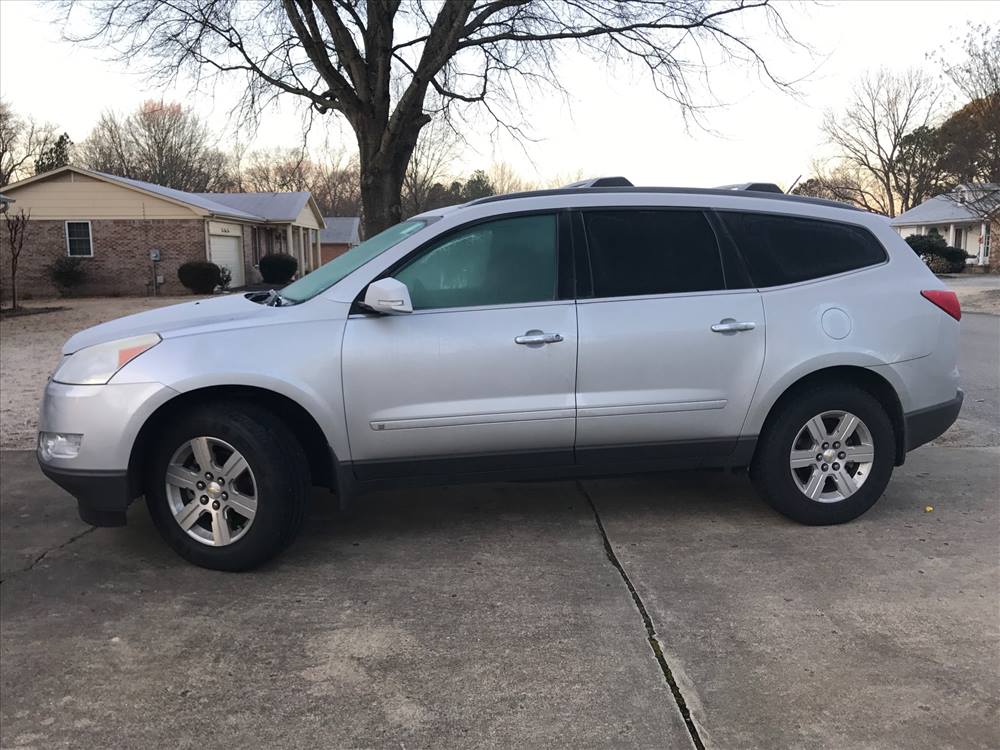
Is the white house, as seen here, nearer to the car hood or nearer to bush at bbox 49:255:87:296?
bush at bbox 49:255:87:296

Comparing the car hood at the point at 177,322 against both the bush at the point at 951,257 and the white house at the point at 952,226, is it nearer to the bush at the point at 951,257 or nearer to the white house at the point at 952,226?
the white house at the point at 952,226

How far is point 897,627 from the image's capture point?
3.48 meters

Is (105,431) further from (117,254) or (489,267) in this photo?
(117,254)

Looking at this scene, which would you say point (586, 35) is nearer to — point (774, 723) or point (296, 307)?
point (296, 307)

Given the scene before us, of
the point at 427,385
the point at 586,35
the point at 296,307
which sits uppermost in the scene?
the point at 586,35

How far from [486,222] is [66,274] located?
2902cm

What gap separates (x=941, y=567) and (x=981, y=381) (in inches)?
253

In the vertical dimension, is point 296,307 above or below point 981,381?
above

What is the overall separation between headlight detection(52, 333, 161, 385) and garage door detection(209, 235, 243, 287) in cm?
2841

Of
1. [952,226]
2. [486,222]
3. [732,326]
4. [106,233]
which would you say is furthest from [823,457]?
[952,226]

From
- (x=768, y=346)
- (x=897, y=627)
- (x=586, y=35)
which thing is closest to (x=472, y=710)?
(x=897, y=627)

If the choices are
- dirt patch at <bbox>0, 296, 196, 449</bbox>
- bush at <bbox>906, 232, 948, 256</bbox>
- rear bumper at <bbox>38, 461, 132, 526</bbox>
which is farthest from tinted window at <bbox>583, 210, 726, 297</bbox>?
bush at <bbox>906, 232, 948, 256</bbox>

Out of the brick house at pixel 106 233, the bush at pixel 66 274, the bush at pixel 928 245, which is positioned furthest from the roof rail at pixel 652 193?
the bush at pixel 928 245

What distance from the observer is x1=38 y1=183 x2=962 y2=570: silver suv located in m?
4.07
